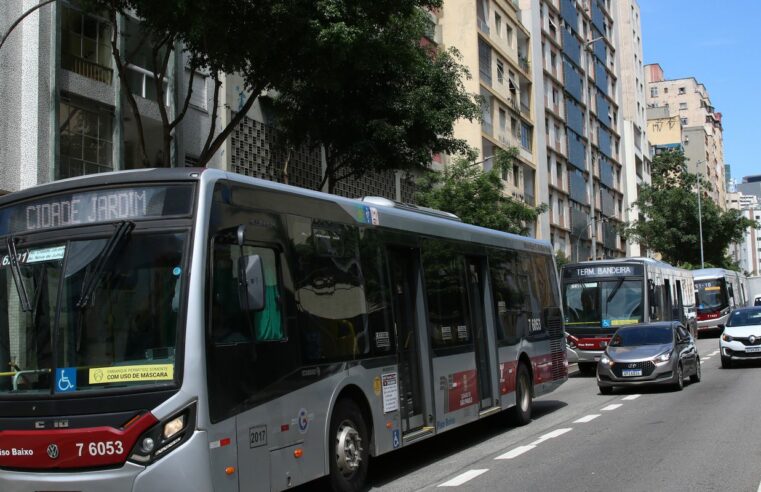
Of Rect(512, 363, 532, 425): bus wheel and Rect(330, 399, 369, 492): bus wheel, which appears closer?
Rect(330, 399, 369, 492): bus wheel

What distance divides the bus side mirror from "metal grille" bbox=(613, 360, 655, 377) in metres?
12.8

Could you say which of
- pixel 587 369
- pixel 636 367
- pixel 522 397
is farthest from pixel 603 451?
pixel 587 369

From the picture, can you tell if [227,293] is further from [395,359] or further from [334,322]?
[395,359]

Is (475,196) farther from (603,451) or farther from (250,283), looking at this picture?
(250,283)

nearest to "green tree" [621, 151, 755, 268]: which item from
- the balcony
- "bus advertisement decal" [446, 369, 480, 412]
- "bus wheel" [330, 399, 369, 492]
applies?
the balcony

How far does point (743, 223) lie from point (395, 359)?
A: 65596 millimetres

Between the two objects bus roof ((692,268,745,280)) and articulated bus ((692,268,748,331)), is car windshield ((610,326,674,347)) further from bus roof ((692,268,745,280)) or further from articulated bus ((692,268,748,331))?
bus roof ((692,268,745,280))

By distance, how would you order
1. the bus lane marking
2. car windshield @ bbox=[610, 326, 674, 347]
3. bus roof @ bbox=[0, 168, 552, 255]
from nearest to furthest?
bus roof @ bbox=[0, 168, 552, 255] < the bus lane marking < car windshield @ bbox=[610, 326, 674, 347]

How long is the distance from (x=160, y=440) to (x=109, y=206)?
6.49 feet

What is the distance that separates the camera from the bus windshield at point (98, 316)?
21.4 ft

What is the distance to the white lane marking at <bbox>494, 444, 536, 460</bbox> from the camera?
425 inches

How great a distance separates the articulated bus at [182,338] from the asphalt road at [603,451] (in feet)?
4.89

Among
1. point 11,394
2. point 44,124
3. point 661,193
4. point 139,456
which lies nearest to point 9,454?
point 11,394

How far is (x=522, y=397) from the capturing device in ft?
47.1
